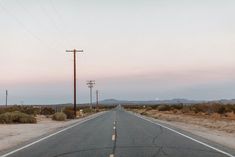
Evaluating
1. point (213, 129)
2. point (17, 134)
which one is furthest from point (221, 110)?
point (17, 134)

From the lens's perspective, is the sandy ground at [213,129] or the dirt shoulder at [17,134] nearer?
the dirt shoulder at [17,134]

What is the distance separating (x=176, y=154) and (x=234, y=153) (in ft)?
7.02

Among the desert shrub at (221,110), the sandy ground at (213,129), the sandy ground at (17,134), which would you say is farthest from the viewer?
the desert shrub at (221,110)

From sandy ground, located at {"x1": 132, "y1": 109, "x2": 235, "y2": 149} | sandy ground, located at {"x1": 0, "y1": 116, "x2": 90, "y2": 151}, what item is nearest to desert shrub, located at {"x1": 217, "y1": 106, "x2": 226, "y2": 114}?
sandy ground, located at {"x1": 132, "y1": 109, "x2": 235, "y2": 149}

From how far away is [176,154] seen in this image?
15188 mm

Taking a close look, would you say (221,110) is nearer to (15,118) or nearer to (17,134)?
(15,118)

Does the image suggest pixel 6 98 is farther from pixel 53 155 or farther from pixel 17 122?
pixel 53 155

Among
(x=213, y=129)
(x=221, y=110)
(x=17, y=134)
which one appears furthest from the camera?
(x=221, y=110)

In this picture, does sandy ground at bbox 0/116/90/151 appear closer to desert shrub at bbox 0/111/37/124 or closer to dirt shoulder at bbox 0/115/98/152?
dirt shoulder at bbox 0/115/98/152

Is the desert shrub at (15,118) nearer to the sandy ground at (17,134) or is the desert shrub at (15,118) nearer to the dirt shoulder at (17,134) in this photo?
the dirt shoulder at (17,134)

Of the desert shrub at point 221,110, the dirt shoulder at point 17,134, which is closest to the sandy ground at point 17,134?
the dirt shoulder at point 17,134

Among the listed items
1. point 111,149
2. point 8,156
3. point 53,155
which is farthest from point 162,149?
point 8,156

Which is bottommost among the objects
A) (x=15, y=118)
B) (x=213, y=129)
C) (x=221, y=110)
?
(x=213, y=129)

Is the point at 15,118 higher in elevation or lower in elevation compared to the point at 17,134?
higher
